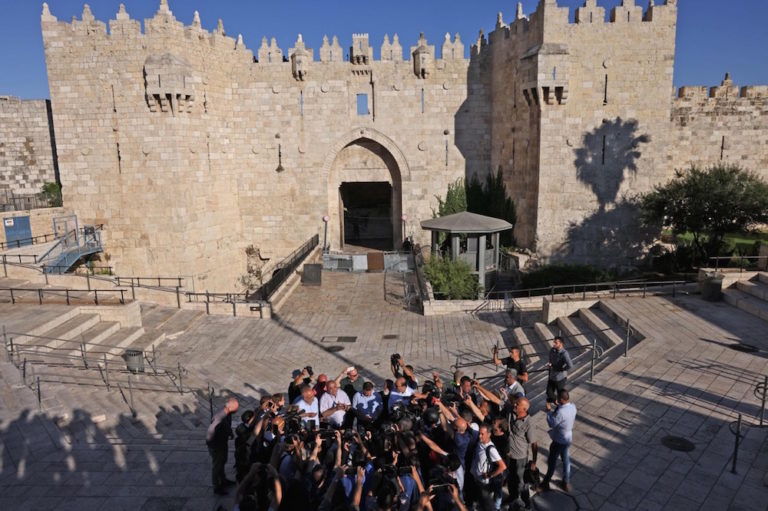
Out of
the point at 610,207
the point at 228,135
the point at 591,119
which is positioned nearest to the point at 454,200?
the point at 610,207

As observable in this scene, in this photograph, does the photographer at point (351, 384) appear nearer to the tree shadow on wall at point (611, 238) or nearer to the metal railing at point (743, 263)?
the metal railing at point (743, 263)

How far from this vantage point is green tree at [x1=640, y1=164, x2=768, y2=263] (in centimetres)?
1717

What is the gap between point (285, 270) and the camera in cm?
2031

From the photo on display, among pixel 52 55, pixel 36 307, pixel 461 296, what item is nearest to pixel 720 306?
pixel 461 296

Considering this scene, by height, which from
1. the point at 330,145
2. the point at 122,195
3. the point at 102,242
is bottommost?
the point at 102,242

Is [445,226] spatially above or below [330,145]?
below

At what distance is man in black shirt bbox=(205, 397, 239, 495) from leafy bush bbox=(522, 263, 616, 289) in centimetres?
1534

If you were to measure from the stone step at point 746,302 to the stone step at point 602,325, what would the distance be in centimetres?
316

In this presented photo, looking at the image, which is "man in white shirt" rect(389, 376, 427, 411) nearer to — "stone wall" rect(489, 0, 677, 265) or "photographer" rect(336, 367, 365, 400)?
"photographer" rect(336, 367, 365, 400)

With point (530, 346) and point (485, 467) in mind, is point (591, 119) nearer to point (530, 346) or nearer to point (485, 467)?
point (530, 346)

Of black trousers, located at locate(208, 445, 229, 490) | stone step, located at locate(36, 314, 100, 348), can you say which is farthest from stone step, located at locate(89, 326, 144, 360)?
black trousers, located at locate(208, 445, 229, 490)

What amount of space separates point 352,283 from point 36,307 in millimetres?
10621

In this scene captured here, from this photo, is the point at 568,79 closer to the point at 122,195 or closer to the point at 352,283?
the point at 352,283

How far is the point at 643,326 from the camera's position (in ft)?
40.1
